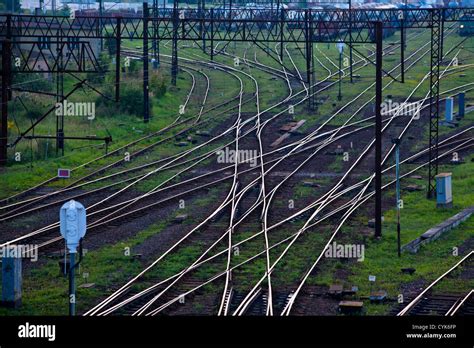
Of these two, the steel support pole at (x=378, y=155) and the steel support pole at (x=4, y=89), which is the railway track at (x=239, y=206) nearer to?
the steel support pole at (x=378, y=155)

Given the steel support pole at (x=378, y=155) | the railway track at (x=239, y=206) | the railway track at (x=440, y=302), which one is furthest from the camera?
the steel support pole at (x=378, y=155)

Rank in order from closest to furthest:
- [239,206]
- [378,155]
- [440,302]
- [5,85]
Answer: [440,302], [378,155], [239,206], [5,85]

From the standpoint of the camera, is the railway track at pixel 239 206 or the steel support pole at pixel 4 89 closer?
the railway track at pixel 239 206

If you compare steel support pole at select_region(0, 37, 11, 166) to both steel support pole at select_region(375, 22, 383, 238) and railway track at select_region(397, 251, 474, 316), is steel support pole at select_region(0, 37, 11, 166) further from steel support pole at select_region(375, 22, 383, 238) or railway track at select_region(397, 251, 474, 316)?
railway track at select_region(397, 251, 474, 316)

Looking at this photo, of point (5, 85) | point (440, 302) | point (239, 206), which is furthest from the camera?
point (5, 85)

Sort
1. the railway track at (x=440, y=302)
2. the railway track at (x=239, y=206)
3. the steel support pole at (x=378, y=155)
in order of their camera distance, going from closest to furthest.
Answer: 1. the railway track at (x=440, y=302)
2. the railway track at (x=239, y=206)
3. the steel support pole at (x=378, y=155)

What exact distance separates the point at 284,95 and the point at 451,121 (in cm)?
835

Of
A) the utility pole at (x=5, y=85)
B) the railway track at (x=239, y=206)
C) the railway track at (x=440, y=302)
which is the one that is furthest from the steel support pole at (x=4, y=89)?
the railway track at (x=440, y=302)

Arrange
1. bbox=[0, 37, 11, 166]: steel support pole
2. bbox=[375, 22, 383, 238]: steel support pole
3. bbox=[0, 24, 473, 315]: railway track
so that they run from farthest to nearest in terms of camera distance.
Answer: bbox=[0, 37, 11, 166]: steel support pole, bbox=[375, 22, 383, 238]: steel support pole, bbox=[0, 24, 473, 315]: railway track


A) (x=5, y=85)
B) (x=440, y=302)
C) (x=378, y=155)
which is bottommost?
(x=440, y=302)

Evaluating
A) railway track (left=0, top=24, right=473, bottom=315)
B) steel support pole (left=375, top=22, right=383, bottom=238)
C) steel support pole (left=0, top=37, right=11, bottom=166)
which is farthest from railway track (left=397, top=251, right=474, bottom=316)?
steel support pole (left=0, top=37, right=11, bottom=166)

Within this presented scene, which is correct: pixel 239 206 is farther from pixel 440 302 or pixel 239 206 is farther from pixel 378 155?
pixel 440 302

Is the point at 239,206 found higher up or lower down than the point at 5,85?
lower down

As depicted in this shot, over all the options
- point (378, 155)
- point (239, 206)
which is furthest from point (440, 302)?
point (239, 206)
